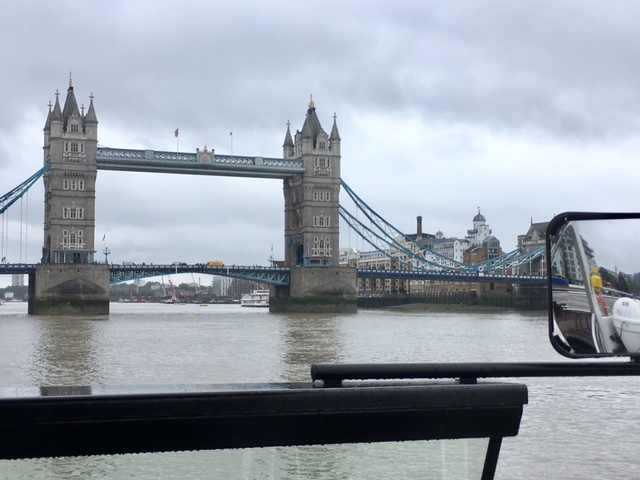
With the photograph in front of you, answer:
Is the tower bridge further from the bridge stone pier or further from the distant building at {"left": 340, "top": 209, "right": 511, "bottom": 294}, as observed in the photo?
the distant building at {"left": 340, "top": 209, "right": 511, "bottom": 294}

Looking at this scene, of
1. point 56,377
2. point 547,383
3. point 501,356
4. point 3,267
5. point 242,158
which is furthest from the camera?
point 242,158

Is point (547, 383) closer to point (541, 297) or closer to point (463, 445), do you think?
point (463, 445)

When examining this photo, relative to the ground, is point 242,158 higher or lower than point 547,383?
higher

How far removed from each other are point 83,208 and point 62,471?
1841 inches

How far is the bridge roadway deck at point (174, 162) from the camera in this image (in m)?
46.4

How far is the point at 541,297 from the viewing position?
5922cm

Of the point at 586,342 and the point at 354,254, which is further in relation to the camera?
the point at 354,254

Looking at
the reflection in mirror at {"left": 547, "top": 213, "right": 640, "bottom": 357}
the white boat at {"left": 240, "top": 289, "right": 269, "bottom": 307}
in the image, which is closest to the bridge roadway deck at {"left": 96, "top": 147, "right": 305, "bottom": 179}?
the white boat at {"left": 240, "top": 289, "right": 269, "bottom": 307}

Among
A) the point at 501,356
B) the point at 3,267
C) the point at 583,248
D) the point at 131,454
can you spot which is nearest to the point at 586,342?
the point at 583,248

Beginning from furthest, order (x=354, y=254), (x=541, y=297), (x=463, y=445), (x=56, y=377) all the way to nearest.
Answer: (x=354, y=254) < (x=541, y=297) < (x=56, y=377) < (x=463, y=445)

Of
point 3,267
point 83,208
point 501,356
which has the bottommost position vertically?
point 501,356

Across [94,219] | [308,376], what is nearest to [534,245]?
[94,219]

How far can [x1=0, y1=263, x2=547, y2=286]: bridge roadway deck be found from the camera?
46.5 metres

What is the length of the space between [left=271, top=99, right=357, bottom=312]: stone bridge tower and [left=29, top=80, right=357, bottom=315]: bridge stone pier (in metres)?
0.05
